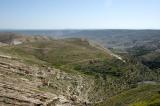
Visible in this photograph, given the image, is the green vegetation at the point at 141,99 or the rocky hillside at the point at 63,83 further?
the rocky hillside at the point at 63,83

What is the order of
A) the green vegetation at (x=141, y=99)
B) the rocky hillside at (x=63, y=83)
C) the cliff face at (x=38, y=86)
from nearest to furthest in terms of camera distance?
the green vegetation at (x=141, y=99) < the cliff face at (x=38, y=86) < the rocky hillside at (x=63, y=83)

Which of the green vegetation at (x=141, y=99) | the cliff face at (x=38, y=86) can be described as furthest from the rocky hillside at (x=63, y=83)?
the green vegetation at (x=141, y=99)

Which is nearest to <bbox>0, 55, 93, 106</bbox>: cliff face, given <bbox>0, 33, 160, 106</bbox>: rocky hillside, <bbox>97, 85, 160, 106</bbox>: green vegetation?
<bbox>0, 33, 160, 106</bbox>: rocky hillside

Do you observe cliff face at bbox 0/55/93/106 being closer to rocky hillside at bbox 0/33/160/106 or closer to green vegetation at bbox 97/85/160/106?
rocky hillside at bbox 0/33/160/106

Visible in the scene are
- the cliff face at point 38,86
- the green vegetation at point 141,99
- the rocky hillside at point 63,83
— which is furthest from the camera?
the rocky hillside at point 63,83

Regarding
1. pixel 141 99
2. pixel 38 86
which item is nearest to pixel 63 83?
pixel 38 86

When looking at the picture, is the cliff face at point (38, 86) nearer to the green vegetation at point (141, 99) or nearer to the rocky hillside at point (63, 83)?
Result: the rocky hillside at point (63, 83)

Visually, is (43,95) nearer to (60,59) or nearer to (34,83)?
(34,83)

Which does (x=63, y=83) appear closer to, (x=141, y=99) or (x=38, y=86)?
(x=38, y=86)

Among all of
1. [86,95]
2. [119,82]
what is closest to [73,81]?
[86,95]

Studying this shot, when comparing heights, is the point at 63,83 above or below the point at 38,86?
below

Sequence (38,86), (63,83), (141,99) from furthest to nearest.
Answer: (63,83)
(38,86)
(141,99)
